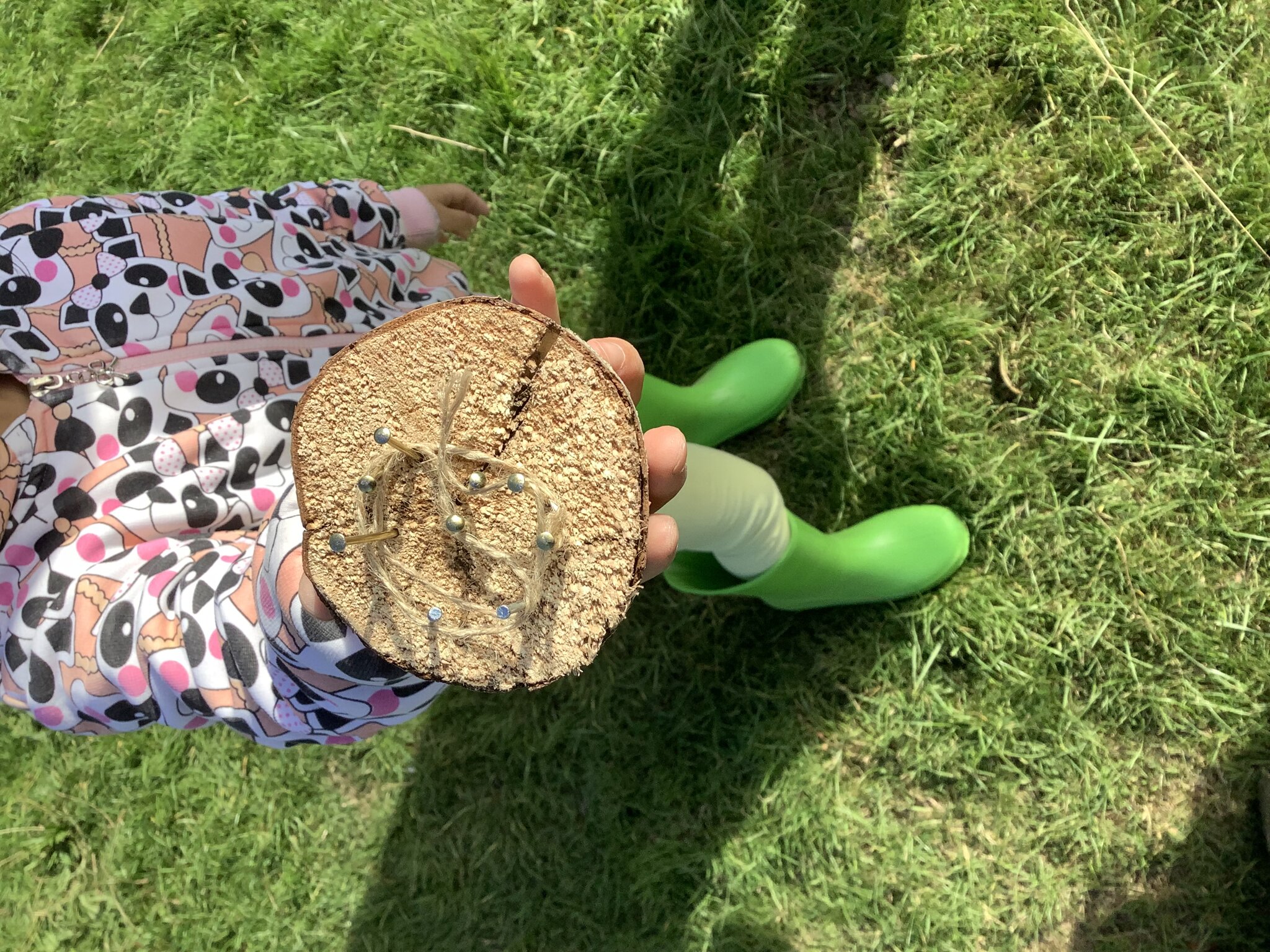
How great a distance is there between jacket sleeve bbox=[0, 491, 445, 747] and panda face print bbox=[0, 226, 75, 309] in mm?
414

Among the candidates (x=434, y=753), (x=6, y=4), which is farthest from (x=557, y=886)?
(x=6, y=4)

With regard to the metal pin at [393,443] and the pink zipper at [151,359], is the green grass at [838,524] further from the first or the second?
the metal pin at [393,443]

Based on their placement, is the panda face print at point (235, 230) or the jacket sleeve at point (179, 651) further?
the panda face print at point (235, 230)

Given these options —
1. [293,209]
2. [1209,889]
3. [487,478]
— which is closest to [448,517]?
[487,478]

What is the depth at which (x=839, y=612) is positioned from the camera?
2189 mm

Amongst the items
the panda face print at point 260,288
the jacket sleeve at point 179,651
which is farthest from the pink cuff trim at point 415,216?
the jacket sleeve at point 179,651

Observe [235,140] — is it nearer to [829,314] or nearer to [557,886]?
[829,314]

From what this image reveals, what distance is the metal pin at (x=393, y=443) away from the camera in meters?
0.88

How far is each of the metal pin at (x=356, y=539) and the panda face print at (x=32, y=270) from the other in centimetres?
94

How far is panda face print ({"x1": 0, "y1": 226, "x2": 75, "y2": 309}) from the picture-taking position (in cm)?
142

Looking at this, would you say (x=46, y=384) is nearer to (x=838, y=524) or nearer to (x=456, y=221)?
(x=456, y=221)

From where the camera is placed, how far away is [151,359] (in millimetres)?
1470

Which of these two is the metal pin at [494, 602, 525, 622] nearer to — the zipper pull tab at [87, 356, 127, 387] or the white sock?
the white sock

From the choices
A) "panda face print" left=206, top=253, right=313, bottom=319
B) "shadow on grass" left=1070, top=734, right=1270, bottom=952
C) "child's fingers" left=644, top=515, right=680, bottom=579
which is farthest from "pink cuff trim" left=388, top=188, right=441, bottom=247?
"shadow on grass" left=1070, top=734, right=1270, bottom=952
